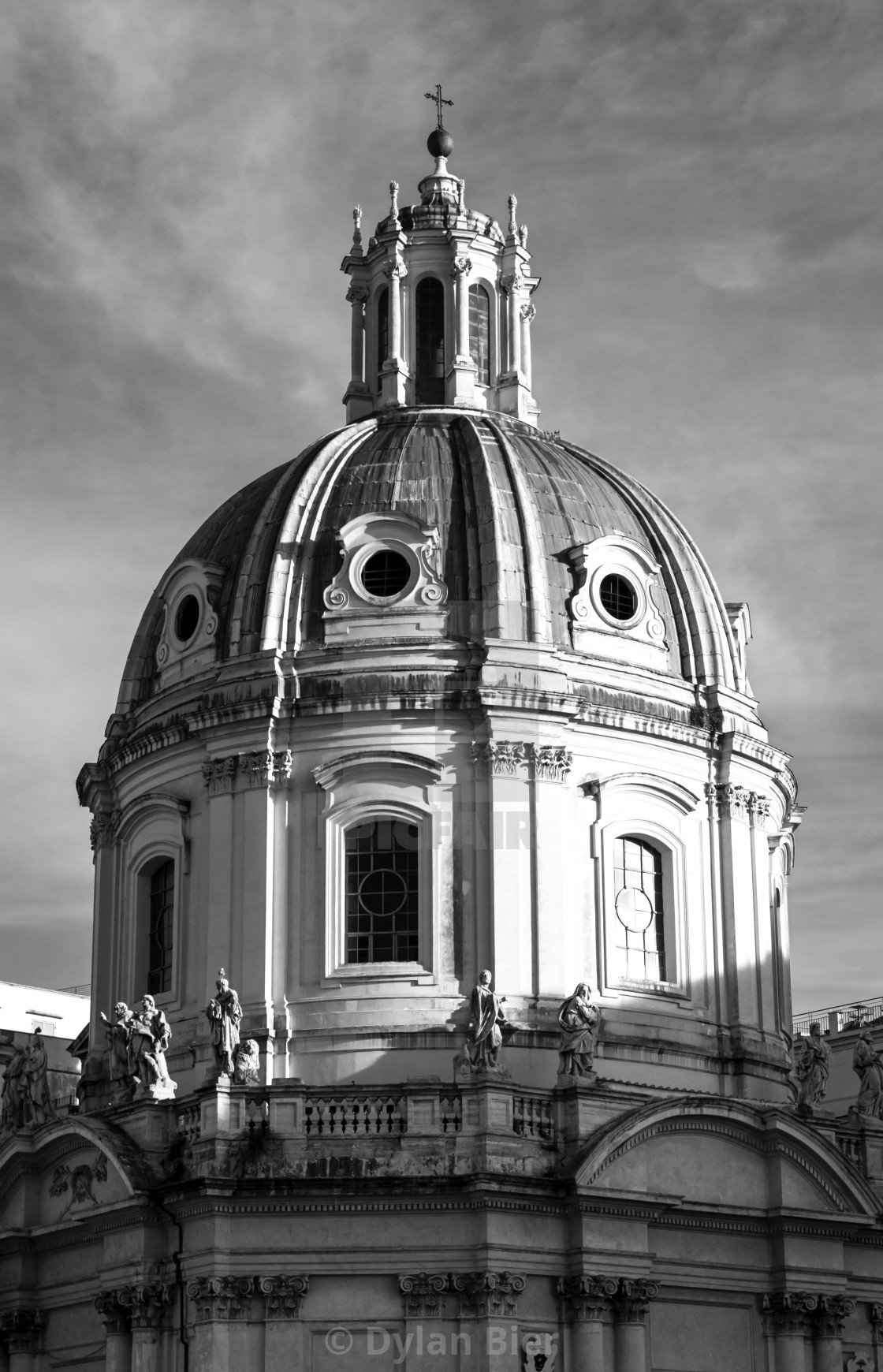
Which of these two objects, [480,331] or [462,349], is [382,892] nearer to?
[462,349]

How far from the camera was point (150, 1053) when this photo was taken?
43.2 m

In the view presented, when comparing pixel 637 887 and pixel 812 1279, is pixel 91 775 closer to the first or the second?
pixel 637 887

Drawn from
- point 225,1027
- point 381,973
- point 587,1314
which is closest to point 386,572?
point 381,973

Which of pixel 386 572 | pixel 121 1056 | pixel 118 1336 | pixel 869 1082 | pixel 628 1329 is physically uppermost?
pixel 386 572

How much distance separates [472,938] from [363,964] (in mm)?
2092

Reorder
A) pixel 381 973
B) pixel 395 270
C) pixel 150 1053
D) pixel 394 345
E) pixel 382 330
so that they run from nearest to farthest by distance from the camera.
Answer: pixel 150 1053, pixel 381 973, pixel 394 345, pixel 395 270, pixel 382 330

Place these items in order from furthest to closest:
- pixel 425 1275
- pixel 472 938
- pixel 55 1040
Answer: pixel 55 1040 < pixel 472 938 < pixel 425 1275

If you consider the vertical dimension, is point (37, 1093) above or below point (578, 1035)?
above

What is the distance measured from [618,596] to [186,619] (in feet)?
29.5

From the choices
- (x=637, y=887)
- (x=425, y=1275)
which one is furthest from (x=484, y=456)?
(x=425, y=1275)

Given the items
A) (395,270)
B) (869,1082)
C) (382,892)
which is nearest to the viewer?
(382,892)

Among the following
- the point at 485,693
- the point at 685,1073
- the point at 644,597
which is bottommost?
the point at 685,1073

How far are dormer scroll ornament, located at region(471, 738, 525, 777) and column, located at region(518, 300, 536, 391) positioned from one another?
434 inches

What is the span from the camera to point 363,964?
4556 centimetres
